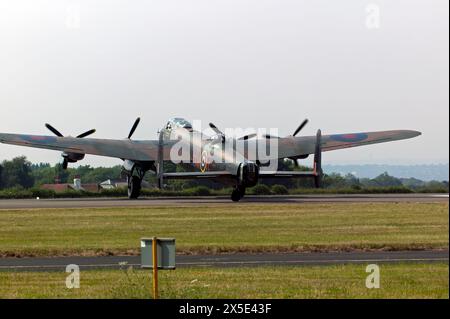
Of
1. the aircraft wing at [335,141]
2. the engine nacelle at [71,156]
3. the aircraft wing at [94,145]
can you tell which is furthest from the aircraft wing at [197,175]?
the aircraft wing at [335,141]

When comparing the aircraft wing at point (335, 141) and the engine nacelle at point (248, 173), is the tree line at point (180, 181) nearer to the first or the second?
the aircraft wing at point (335, 141)

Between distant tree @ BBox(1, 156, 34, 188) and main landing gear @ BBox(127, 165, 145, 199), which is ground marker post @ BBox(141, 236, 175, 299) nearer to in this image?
main landing gear @ BBox(127, 165, 145, 199)

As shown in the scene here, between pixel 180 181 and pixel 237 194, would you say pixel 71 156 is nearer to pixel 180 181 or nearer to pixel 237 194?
pixel 237 194

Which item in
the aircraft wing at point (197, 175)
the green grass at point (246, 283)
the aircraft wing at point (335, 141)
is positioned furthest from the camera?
the aircraft wing at point (335, 141)

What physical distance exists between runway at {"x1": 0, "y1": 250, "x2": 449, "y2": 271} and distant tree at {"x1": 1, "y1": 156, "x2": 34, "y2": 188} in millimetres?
81591

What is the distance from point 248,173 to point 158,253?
134 ft

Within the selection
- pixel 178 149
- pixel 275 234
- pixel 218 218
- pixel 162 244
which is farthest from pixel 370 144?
pixel 162 244

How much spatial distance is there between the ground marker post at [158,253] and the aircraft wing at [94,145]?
169 feet

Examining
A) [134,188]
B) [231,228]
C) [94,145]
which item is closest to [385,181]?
[134,188]

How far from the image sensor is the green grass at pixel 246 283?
71.0ft

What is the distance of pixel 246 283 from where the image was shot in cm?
2375
